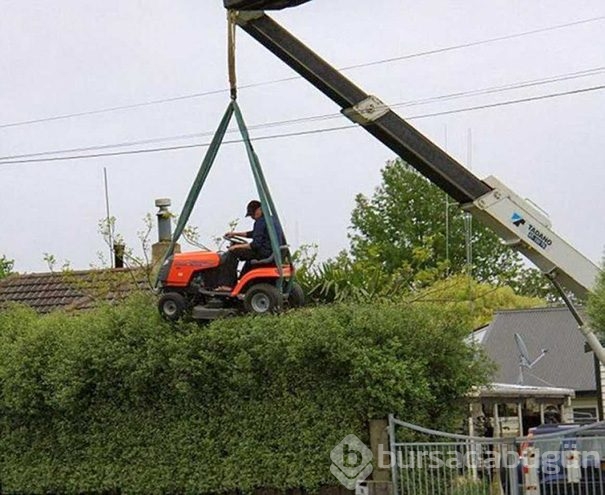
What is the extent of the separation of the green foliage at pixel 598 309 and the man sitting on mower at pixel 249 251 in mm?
3907

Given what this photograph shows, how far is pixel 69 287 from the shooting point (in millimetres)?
21516

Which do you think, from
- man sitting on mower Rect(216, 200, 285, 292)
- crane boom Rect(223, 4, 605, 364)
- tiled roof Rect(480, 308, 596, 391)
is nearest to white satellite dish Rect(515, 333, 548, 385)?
tiled roof Rect(480, 308, 596, 391)

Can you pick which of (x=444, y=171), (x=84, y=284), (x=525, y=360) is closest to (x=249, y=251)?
(x=444, y=171)

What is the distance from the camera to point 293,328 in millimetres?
13562

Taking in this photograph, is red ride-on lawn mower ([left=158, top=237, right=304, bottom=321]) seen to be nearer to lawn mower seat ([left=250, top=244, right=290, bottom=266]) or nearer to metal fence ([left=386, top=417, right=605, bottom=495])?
lawn mower seat ([left=250, top=244, right=290, bottom=266])

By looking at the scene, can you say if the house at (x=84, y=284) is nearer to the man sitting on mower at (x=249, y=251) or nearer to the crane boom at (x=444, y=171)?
the man sitting on mower at (x=249, y=251)

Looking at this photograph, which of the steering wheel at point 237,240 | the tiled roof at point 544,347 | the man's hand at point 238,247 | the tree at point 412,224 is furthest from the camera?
the tree at point 412,224

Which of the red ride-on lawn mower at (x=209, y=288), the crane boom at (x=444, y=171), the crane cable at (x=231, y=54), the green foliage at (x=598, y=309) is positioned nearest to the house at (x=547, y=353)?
the crane boom at (x=444, y=171)

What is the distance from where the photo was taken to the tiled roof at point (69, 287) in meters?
19.0

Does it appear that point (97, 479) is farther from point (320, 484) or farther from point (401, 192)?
point (401, 192)

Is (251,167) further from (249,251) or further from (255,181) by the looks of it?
(249,251)

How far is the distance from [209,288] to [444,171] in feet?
10.3

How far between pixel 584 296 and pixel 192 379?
479 cm

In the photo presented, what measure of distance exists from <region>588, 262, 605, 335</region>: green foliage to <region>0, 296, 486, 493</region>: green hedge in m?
2.32
